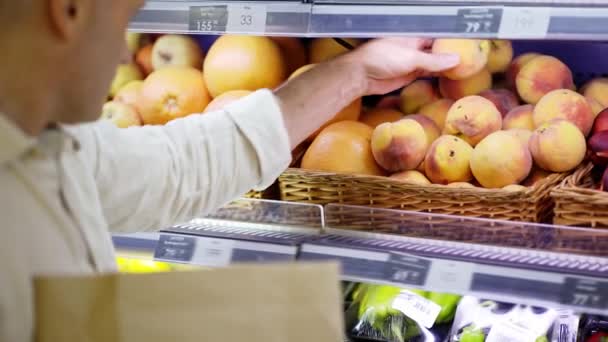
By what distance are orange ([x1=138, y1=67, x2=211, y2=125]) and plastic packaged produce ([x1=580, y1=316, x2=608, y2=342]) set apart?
2.90 ft

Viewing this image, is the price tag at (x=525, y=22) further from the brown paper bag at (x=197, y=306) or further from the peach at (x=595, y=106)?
the brown paper bag at (x=197, y=306)

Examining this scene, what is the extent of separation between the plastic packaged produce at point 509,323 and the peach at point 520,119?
16.8 inches

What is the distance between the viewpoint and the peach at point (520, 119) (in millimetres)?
1465

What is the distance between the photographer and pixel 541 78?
149 cm

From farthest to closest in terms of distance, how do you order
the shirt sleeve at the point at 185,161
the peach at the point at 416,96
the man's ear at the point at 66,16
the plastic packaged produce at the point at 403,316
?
the plastic packaged produce at the point at 403,316 < the peach at the point at 416,96 < the shirt sleeve at the point at 185,161 < the man's ear at the point at 66,16

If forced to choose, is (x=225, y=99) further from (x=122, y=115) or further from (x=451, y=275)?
(x=451, y=275)

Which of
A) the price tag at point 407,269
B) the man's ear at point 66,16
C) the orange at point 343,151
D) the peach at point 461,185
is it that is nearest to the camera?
the man's ear at point 66,16

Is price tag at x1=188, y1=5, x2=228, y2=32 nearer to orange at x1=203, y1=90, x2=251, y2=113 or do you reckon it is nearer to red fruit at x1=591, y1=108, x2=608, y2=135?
orange at x1=203, y1=90, x2=251, y2=113

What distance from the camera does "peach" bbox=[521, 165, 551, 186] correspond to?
1.42 meters

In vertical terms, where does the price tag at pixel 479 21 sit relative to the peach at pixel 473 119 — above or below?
above

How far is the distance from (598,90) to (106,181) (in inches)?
35.7

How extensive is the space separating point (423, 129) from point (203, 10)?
441 millimetres

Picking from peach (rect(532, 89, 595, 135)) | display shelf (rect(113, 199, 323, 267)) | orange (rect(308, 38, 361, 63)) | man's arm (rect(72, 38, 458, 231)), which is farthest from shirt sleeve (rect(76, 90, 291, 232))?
peach (rect(532, 89, 595, 135))

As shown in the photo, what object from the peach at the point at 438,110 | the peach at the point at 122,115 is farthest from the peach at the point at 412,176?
the peach at the point at 122,115
